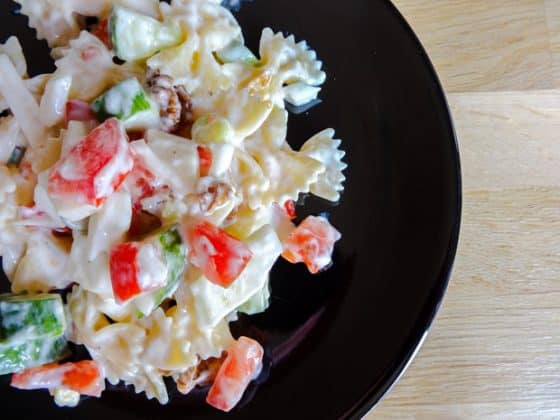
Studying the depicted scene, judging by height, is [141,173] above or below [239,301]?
above

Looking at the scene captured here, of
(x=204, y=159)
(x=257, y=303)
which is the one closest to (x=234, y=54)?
(x=204, y=159)

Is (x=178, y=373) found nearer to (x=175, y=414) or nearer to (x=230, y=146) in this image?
(x=175, y=414)

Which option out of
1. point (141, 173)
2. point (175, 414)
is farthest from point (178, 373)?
point (141, 173)

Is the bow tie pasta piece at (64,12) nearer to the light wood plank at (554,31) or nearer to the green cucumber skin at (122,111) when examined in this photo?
the green cucumber skin at (122,111)

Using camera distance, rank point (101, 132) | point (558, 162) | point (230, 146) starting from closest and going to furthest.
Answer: point (101, 132), point (230, 146), point (558, 162)

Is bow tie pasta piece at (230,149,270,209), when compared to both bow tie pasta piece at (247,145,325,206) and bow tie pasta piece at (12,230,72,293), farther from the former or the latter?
bow tie pasta piece at (12,230,72,293)

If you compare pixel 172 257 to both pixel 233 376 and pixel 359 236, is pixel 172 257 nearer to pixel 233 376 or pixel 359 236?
pixel 233 376

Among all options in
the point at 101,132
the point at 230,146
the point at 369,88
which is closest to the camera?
the point at 101,132

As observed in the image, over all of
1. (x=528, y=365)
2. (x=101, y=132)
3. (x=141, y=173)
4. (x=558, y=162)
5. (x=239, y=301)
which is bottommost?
(x=528, y=365)

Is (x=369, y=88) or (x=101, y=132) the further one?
(x=369, y=88)
